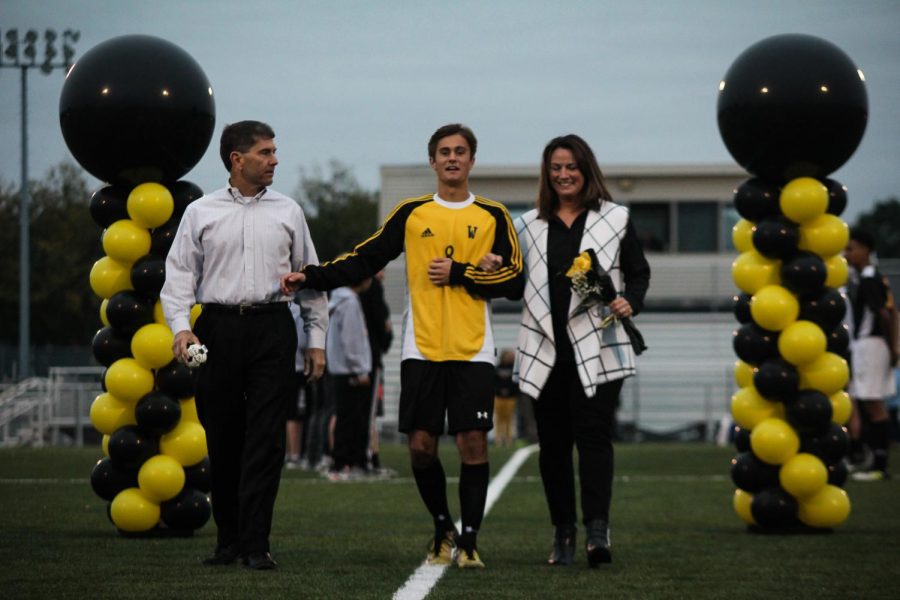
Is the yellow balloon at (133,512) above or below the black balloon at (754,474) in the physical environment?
below

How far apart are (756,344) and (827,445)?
804mm

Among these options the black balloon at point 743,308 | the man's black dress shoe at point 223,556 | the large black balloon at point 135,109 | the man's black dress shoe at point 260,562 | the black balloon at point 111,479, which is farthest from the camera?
the black balloon at point 743,308

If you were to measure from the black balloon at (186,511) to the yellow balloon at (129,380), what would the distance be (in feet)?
2.20

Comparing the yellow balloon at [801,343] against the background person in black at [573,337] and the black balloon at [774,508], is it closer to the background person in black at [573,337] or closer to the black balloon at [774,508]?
the black balloon at [774,508]

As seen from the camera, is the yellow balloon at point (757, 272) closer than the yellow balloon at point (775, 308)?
No

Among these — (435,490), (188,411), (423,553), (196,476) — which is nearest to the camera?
(435,490)

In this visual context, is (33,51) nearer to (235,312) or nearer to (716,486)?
(716,486)

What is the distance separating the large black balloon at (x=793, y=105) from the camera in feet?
31.1

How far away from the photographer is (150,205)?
30.2ft

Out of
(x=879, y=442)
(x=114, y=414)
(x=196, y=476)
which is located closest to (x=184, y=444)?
(x=196, y=476)

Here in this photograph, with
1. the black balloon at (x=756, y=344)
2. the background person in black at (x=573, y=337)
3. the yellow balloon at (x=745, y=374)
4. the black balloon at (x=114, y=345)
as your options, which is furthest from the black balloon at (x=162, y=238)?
the yellow balloon at (x=745, y=374)

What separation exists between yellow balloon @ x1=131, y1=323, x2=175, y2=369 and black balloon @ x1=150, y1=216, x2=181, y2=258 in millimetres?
475

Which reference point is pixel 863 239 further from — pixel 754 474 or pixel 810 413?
pixel 754 474

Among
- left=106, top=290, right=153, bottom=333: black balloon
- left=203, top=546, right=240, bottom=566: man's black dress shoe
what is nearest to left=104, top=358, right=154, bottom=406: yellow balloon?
left=106, top=290, right=153, bottom=333: black balloon
